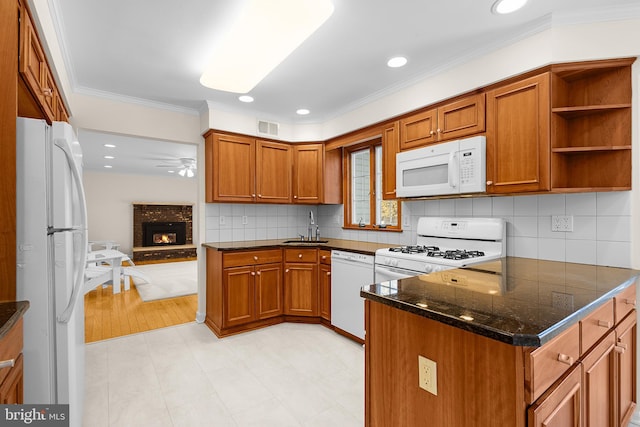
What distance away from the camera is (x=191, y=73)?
2643 mm

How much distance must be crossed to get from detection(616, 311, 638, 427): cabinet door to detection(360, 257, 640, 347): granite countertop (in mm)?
253

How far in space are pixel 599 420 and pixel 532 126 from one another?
1621 mm

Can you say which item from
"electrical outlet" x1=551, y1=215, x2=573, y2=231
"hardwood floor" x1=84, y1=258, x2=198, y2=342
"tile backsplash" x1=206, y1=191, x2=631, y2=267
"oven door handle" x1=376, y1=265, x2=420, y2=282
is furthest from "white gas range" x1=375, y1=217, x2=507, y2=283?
"hardwood floor" x1=84, y1=258, x2=198, y2=342

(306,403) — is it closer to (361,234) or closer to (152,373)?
(152,373)

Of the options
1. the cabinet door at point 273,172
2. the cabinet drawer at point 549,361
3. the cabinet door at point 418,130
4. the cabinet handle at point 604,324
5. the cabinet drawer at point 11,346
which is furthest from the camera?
the cabinet door at point 273,172

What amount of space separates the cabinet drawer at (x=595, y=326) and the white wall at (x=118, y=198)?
7.76 metres

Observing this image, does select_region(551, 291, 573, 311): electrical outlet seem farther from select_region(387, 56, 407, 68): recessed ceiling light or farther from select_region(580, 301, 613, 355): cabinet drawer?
select_region(387, 56, 407, 68): recessed ceiling light

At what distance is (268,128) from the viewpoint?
146 inches

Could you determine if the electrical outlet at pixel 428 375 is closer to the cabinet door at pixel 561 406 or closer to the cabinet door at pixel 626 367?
the cabinet door at pixel 561 406

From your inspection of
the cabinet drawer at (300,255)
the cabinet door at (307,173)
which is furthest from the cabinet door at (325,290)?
the cabinet door at (307,173)

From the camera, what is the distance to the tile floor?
192 cm

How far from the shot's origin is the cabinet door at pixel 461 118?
2289 mm

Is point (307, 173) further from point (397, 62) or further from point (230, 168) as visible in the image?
point (397, 62)

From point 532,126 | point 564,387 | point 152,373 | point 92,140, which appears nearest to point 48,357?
point 152,373
